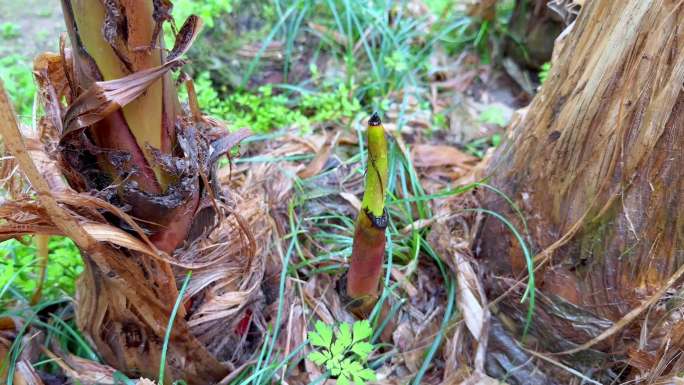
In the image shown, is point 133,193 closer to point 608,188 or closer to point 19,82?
point 608,188

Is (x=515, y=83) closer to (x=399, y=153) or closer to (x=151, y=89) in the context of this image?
(x=399, y=153)

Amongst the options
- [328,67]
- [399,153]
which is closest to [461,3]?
[328,67]

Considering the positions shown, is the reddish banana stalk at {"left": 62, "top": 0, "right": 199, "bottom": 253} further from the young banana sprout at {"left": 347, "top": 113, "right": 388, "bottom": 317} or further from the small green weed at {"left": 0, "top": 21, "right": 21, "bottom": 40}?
the small green weed at {"left": 0, "top": 21, "right": 21, "bottom": 40}

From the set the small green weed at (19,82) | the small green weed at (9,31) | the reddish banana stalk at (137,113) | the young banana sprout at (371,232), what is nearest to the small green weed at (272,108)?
the small green weed at (19,82)

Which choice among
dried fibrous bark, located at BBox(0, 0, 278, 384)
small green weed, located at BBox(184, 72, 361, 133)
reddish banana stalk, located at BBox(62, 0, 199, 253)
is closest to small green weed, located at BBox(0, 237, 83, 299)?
dried fibrous bark, located at BBox(0, 0, 278, 384)

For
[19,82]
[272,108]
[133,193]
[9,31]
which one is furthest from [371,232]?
[9,31]

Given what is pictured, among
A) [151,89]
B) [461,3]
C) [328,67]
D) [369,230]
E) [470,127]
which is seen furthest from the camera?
[461,3]

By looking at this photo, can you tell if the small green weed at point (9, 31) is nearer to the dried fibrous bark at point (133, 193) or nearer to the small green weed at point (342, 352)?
the dried fibrous bark at point (133, 193)
